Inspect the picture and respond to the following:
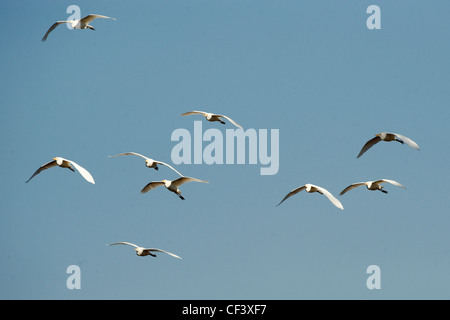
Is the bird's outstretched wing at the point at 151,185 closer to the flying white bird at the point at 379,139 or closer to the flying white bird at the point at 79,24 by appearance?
the flying white bird at the point at 79,24

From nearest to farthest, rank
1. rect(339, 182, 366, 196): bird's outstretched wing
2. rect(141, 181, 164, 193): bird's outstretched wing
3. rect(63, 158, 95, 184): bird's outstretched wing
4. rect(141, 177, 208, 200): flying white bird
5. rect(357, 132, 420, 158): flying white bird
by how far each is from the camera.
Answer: rect(63, 158, 95, 184): bird's outstretched wing < rect(141, 177, 208, 200): flying white bird < rect(357, 132, 420, 158): flying white bird < rect(141, 181, 164, 193): bird's outstretched wing < rect(339, 182, 366, 196): bird's outstretched wing

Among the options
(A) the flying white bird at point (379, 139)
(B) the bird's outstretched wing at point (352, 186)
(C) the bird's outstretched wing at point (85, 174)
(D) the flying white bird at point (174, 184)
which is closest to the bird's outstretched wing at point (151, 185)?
(D) the flying white bird at point (174, 184)

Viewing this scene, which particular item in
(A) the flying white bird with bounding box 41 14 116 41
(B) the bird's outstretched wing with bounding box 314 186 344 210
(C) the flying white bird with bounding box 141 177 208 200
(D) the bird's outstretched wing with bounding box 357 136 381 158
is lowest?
(B) the bird's outstretched wing with bounding box 314 186 344 210

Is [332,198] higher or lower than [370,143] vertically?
lower

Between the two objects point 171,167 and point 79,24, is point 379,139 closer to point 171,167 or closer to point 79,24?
point 171,167

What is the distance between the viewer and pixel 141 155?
127 feet

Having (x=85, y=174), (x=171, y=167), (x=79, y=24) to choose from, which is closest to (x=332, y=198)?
(x=171, y=167)

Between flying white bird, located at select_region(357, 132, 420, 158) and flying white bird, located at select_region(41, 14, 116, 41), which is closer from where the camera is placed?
flying white bird, located at select_region(357, 132, 420, 158)

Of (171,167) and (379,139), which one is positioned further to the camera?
(379,139)

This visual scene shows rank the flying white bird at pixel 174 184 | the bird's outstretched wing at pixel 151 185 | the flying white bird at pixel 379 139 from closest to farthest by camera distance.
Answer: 1. the flying white bird at pixel 174 184
2. the flying white bird at pixel 379 139
3. the bird's outstretched wing at pixel 151 185

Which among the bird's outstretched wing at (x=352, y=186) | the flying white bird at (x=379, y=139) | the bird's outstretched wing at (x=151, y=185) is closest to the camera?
the flying white bird at (x=379, y=139)

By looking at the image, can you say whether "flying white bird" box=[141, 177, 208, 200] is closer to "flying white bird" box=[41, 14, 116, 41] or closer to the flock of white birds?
the flock of white birds

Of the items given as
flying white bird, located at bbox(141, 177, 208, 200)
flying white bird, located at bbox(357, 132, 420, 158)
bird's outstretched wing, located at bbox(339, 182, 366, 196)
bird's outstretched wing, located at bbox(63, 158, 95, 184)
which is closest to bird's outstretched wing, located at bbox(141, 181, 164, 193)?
flying white bird, located at bbox(141, 177, 208, 200)
